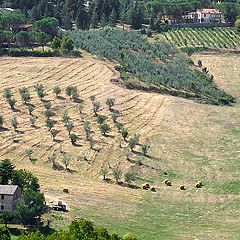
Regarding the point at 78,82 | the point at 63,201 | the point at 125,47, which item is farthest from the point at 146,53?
the point at 63,201

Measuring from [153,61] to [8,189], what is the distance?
58765mm

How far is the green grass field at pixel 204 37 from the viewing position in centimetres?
12738

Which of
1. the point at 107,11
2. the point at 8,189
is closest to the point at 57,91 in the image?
the point at 8,189

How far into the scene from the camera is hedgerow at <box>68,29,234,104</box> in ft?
320

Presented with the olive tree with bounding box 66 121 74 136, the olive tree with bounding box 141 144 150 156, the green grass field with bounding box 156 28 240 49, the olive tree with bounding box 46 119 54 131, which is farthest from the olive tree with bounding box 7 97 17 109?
the green grass field with bounding box 156 28 240 49

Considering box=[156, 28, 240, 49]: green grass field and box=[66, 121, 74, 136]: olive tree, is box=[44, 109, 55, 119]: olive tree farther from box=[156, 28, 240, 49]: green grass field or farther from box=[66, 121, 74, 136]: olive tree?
box=[156, 28, 240, 49]: green grass field

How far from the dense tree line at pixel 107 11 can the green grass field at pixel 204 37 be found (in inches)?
248

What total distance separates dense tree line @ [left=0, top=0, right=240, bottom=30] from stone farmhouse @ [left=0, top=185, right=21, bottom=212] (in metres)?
81.2

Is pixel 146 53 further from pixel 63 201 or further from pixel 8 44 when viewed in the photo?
pixel 63 201

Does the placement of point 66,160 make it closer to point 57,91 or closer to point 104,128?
point 104,128

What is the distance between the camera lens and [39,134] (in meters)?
74.9

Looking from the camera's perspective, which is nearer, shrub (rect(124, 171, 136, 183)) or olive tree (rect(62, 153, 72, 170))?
shrub (rect(124, 171, 136, 183))

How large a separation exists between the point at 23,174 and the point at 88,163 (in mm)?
12111

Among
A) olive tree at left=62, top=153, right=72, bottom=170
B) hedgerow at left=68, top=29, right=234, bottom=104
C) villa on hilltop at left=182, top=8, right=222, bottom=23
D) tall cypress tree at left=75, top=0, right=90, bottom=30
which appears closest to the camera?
olive tree at left=62, top=153, right=72, bottom=170
